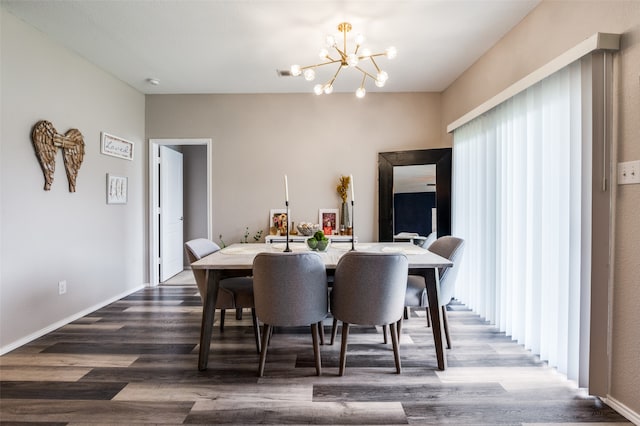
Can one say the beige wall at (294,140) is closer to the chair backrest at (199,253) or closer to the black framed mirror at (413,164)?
the black framed mirror at (413,164)

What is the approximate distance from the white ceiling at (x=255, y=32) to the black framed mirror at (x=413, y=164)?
2.87 feet

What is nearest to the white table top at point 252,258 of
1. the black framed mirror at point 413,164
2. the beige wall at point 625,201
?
the beige wall at point 625,201

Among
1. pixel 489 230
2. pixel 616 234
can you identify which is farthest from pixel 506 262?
pixel 616 234

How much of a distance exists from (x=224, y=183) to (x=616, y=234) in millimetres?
3873

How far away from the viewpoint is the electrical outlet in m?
1.64

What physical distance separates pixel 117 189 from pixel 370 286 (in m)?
3.20

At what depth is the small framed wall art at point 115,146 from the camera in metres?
3.57

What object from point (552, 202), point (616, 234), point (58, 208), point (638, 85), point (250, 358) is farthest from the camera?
point (58, 208)

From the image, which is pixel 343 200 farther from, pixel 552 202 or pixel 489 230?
pixel 552 202

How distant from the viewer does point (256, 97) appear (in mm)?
4375

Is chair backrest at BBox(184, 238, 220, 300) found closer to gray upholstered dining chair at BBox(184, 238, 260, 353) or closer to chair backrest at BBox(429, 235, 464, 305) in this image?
gray upholstered dining chair at BBox(184, 238, 260, 353)

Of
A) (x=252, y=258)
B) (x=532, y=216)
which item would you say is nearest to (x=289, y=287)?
(x=252, y=258)

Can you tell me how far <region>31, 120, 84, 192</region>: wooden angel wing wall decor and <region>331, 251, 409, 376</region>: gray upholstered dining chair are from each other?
256 cm

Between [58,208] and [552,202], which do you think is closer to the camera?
[552,202]
